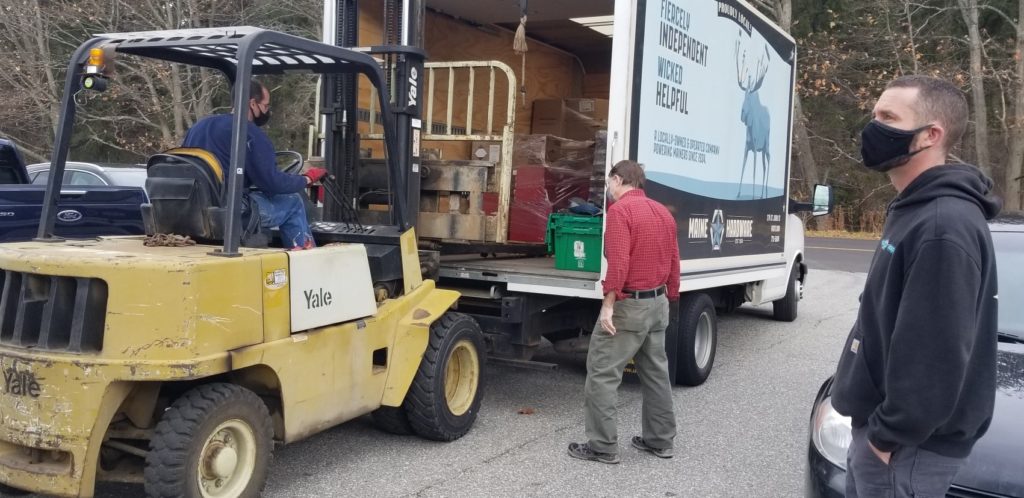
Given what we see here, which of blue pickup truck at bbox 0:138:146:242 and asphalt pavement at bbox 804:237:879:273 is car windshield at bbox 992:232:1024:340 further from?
asphalt pavement at bbox 804:237:879:273

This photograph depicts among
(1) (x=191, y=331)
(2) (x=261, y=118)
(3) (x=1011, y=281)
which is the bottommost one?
(1) (x=191, y=331)

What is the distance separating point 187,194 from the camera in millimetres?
4113

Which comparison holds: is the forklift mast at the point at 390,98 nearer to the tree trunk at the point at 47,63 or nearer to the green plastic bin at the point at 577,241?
the green plastic bin at the point at 577,241

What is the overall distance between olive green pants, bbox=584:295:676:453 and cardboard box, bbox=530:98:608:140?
158 inches

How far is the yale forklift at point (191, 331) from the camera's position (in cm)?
349

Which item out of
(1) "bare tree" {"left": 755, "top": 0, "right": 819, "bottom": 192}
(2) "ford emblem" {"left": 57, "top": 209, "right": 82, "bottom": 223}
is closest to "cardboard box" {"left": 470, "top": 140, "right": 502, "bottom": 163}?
(2) "ford emblem" {"left": 57, "top": 209, "right": 82, "bottom": 223}

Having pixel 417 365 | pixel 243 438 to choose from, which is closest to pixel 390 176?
pixel 417 365

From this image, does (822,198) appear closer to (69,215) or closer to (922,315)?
(922,315)

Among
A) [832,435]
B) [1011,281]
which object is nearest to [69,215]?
[832,435]

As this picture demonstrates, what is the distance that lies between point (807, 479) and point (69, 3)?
20.8m

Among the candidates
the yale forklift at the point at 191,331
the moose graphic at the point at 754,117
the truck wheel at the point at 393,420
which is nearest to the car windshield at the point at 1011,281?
the moose graphic at the point at 754,117

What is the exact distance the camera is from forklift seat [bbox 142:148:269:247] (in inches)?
161

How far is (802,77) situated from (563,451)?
25.6 m

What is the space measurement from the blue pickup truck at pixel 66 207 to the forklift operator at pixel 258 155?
367 centimetres
